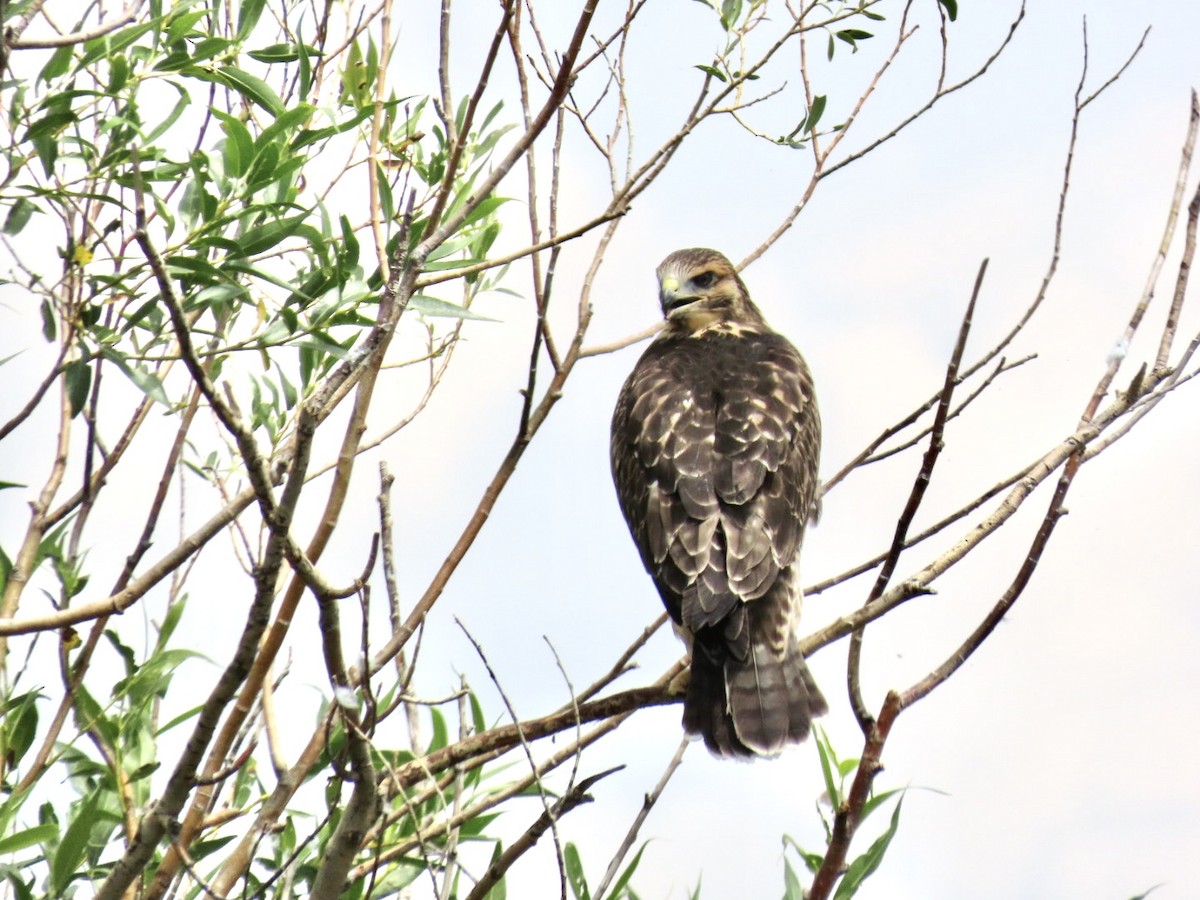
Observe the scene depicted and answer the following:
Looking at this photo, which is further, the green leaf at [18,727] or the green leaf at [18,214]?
the green leaf at [18,727]

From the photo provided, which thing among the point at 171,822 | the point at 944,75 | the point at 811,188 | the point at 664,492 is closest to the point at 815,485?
the point at 664,492

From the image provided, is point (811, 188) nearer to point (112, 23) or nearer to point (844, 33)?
point (844, 33)

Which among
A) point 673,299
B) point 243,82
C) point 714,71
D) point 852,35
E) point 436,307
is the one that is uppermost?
point 673,299

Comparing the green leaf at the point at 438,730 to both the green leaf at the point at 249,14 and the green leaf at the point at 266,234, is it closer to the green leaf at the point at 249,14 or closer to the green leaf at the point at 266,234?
the green leaf at the point at 266,234

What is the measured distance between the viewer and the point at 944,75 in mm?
4520

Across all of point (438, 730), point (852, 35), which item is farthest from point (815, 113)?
point (438, 730)

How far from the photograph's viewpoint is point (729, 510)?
14.6ft

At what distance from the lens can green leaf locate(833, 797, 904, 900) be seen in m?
3.63

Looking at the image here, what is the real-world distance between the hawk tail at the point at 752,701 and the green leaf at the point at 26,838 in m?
1.82

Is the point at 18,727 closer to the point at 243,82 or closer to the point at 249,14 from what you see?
the point at 243,82

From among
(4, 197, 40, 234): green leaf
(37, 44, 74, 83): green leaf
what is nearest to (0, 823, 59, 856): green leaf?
(4, 197, 40, 234): green leaf

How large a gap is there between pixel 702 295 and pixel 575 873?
316cm

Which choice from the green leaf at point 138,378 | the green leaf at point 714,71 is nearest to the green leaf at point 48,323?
the green leaf at point 138,378

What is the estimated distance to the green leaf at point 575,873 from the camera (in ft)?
11.8
